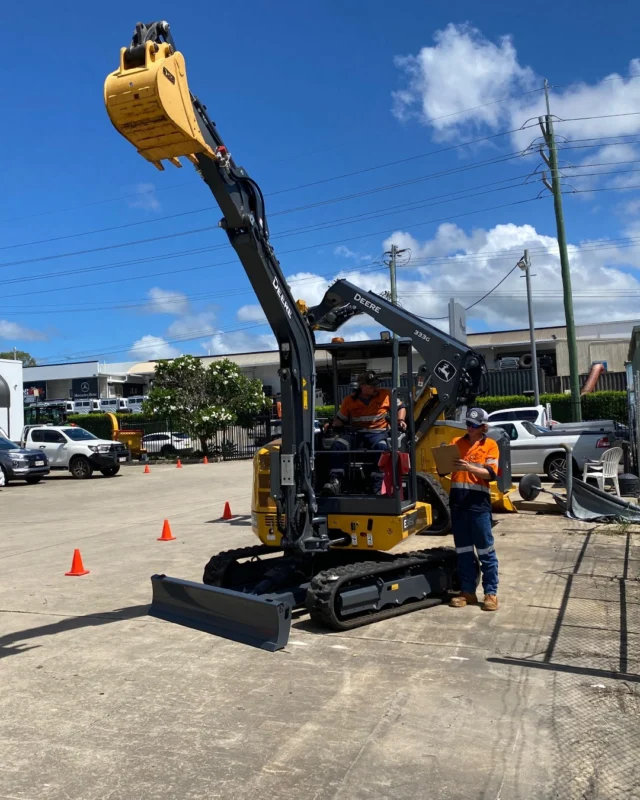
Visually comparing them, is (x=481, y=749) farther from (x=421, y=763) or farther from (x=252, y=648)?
(x=252, y=648)

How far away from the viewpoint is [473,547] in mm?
6926

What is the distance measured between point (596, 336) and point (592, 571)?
43962 mm

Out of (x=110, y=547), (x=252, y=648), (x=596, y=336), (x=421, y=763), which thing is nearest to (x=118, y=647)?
(x=252, y=648)

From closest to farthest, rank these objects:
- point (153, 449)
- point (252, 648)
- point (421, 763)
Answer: point (421, 763), point (252, 648), point (153, 449)

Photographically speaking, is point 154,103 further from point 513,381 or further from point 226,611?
point 513,381

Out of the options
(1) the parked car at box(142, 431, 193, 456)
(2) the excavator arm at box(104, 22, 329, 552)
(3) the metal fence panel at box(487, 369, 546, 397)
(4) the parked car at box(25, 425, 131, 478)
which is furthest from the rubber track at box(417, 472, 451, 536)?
(3) the metal fence panel at box(487, 369, 546, 397)

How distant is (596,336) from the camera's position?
160ft

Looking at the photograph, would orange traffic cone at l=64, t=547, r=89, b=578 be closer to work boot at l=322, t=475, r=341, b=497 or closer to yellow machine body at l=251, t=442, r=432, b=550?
yellow machine body at l=251, t=442, r=432, b=550

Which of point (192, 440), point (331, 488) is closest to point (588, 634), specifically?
point (331, 488)

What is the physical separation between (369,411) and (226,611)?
102 inches

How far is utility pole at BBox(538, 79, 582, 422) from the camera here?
25016mm

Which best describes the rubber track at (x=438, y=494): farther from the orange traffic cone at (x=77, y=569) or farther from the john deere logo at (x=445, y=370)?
the orange traffic cone at (x=77, y=569)

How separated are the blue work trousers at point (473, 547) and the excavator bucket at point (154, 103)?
13.7 feet

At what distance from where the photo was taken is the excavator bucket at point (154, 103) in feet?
15.7
